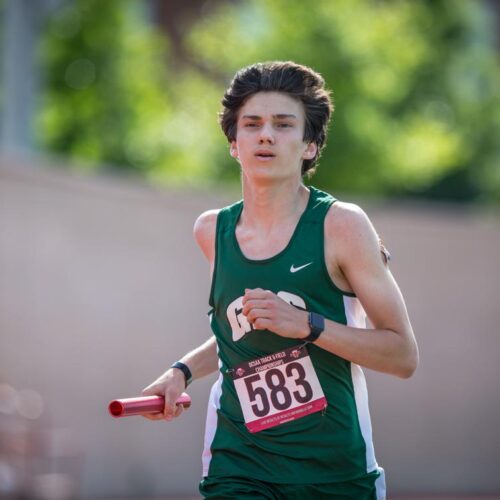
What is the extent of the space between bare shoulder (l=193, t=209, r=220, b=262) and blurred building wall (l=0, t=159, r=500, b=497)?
23.6 ft

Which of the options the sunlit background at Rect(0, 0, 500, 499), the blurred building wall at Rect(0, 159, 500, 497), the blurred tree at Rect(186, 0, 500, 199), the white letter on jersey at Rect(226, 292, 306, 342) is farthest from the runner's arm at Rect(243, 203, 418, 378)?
the blurred tree at Rect(186, 0, 500, 199)

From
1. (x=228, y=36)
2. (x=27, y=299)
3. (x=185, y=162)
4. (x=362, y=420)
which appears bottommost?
(x=362, y=420)

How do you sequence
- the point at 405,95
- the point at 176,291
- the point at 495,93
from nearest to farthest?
the point at 176,291, the point at 405,95, the point at 495,93

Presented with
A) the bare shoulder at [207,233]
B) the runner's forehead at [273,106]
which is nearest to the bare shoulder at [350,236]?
the runner's forehead at [273,106]

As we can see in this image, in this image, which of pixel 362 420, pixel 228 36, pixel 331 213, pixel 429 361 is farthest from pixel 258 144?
pixel 228 36

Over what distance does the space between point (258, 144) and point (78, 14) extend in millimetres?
21360

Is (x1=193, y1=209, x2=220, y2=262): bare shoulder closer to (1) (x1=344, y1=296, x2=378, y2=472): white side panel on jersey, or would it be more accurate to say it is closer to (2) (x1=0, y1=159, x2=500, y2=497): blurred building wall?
(1) (x1=344, y1=296, x2=378, y2=472): white side panel on jersey

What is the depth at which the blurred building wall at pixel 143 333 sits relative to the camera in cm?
1179

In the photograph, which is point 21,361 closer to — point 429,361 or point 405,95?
point 429,361

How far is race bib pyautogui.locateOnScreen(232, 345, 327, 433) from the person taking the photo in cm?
391

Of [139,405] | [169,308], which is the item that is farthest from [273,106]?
[169,308]

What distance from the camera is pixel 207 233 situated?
4.29 metres

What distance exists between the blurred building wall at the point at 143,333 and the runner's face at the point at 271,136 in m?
7.60

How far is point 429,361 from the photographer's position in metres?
14.1
